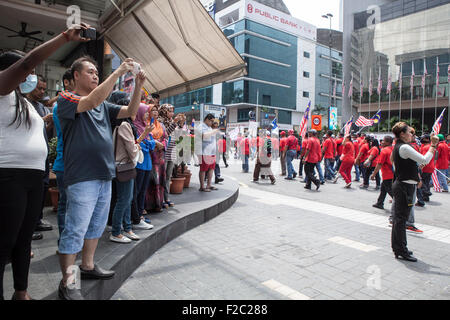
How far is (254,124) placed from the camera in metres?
20.9

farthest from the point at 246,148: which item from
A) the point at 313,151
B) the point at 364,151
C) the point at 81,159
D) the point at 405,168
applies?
the point at 81,159

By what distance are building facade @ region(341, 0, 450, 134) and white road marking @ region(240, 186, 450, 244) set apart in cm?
3584

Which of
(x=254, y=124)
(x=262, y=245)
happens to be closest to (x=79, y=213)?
(x=262, y=245)

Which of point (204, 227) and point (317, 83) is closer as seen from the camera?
point (204, 227)

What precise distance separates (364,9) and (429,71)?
1618 centimetres

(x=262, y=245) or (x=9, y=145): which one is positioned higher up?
(x=9, y=145)

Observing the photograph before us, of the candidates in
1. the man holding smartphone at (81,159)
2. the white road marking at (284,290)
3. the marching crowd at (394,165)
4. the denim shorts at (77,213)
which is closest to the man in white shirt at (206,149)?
the marching crowd at (394,165)

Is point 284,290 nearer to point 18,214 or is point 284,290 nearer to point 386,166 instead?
point 18,214

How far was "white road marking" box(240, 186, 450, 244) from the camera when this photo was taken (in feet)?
17.6

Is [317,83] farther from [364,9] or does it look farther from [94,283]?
[94,283]

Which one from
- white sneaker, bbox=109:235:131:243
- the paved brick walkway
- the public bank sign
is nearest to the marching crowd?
the paved brick walkway

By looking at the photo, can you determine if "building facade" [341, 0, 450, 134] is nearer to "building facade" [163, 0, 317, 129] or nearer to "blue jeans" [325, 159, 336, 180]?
"building facade" [163, 0, 317, 129]

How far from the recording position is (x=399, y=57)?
Answer: 45.2 meters
